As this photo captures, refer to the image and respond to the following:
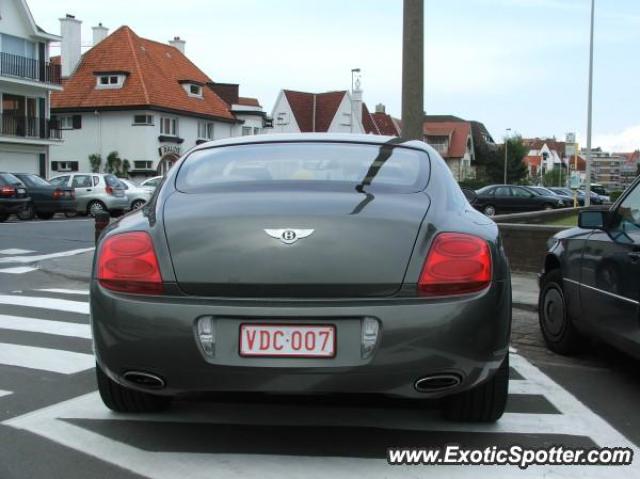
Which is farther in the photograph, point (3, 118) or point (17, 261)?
point (3, 118)

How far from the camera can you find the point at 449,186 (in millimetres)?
3975

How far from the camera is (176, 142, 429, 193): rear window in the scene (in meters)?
3.88

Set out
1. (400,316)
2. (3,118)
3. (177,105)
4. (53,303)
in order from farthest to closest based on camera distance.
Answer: (177,105), (3,118), (53,303), (400,316)

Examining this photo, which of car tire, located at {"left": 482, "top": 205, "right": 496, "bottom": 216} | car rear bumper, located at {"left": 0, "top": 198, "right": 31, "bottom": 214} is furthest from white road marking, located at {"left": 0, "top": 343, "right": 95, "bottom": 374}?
car tire, located at {"left": 482, "top": 205, "right": 496, "bottom": 216}

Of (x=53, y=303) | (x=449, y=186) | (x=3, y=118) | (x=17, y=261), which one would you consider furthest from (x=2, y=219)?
(x=449, y=186)

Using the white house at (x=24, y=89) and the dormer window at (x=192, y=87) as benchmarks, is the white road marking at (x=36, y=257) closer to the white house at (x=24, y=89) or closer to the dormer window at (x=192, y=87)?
the white house at (x=24, y=89)

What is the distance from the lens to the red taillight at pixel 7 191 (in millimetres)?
22766

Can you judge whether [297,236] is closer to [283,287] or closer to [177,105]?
[283,287]

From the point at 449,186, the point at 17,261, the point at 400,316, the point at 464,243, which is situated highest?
the point at 449,186

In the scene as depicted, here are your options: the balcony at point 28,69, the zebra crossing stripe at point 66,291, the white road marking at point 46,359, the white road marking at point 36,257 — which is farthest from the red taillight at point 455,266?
the balcony at point 28,69

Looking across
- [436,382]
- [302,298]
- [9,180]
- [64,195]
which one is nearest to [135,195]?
[64,195]

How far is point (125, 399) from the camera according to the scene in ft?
13.4

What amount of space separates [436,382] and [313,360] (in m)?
0.55

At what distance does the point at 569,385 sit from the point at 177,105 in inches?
1867
